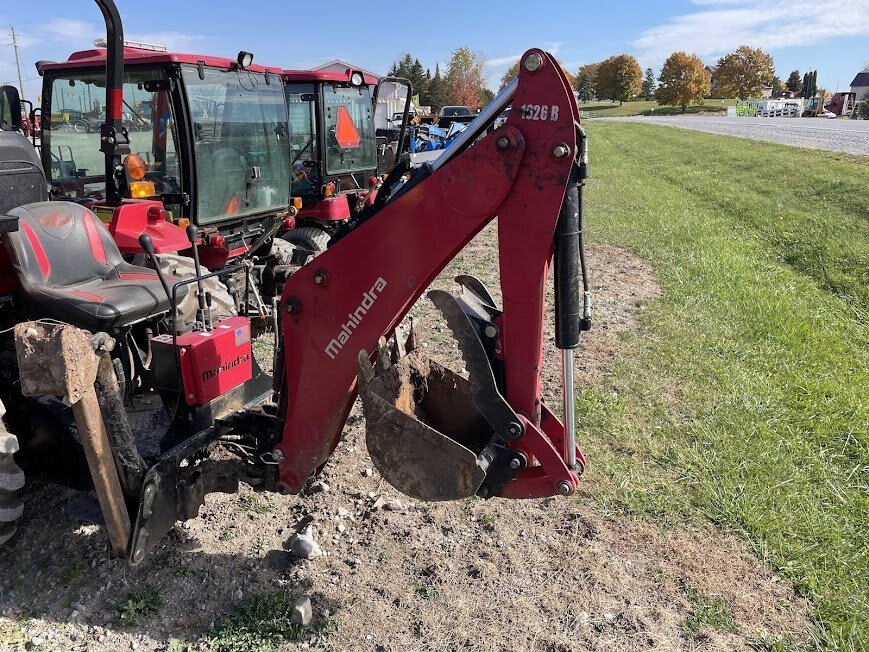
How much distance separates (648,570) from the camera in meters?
2.89

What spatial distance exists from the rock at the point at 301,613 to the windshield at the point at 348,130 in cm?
602

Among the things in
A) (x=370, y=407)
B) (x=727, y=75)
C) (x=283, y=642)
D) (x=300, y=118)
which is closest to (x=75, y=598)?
(x=283, y=642)

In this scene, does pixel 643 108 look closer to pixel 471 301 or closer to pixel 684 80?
pixel 684 80

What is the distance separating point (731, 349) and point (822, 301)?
2.12 metres

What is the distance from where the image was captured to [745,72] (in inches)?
3297

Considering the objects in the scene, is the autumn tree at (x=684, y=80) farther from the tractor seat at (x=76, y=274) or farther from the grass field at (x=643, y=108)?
the tractor seat at (x=76, y=274)

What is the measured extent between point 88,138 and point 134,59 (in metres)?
0.80

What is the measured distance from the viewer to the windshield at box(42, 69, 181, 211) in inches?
203

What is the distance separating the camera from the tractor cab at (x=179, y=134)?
5.09 m

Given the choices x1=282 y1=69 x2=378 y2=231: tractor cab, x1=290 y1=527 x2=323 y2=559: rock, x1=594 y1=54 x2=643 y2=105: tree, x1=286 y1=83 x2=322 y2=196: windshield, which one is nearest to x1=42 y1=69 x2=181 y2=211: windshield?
x1=282 y1=69 x2=378 y2=231: tractor cab

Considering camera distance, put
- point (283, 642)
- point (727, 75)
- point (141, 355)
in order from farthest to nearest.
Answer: point (727, 75), point (141, 355), point (283, 642)

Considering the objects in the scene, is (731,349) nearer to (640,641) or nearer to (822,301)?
(822,301)

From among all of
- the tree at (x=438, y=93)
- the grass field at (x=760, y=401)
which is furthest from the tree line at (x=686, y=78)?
the grass field at (x=760, y=401)

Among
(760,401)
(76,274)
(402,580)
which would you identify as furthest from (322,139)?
(402,580)
